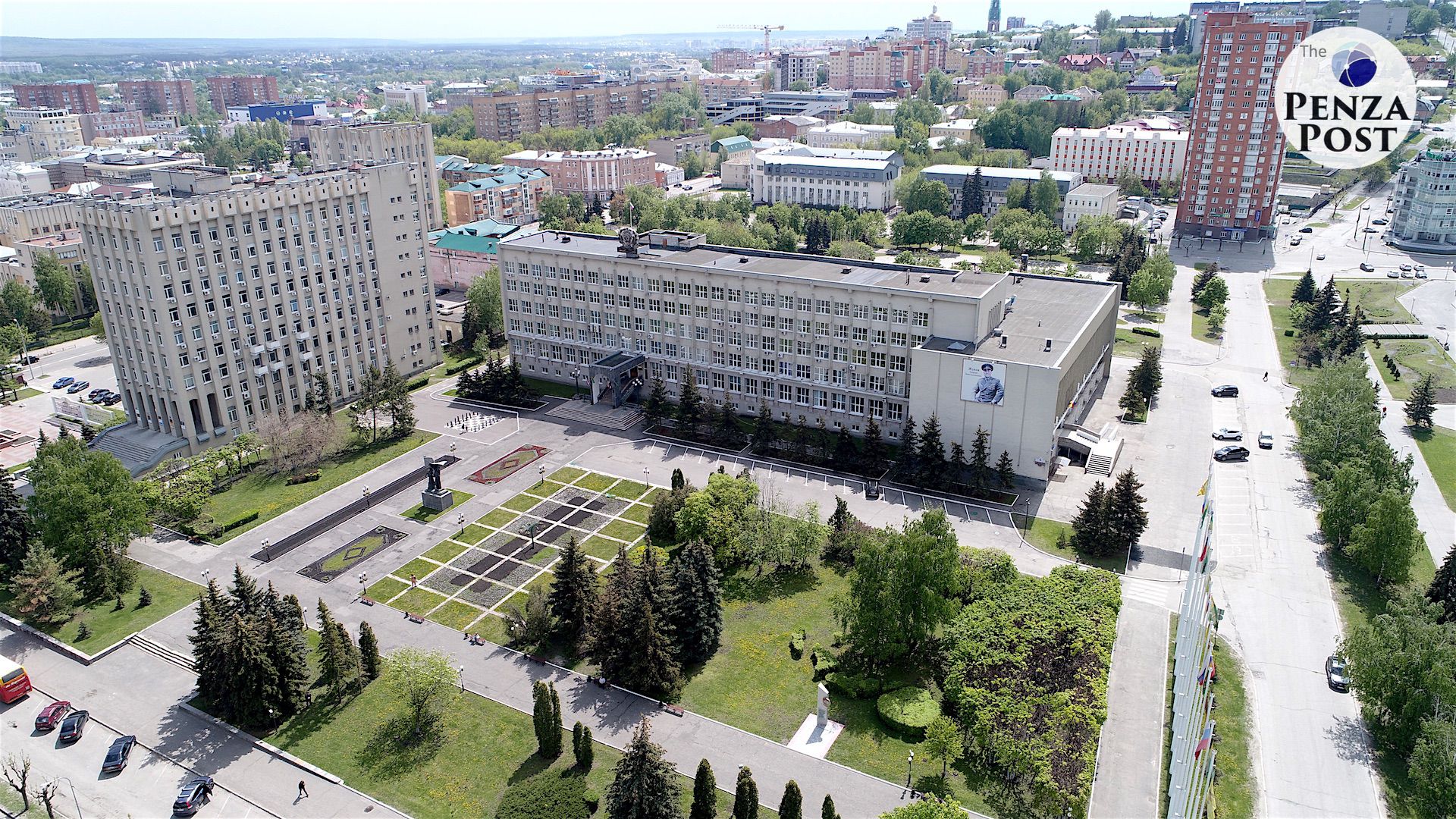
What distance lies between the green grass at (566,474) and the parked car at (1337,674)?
46885 millimetres

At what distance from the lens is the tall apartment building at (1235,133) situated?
12656 cm

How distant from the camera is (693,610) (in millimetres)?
45281

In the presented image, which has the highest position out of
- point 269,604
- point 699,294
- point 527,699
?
point 699,294

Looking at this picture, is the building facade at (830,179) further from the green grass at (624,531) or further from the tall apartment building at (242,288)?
the green grass at (624,531)

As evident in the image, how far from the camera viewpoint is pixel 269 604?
44.3 m

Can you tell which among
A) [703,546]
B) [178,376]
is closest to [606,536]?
[703,546]

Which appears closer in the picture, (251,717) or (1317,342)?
(251,717)

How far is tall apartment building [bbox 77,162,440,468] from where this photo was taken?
216ft

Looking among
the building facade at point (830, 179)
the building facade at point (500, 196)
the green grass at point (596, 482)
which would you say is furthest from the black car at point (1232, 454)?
the building facade at point (500, 196)

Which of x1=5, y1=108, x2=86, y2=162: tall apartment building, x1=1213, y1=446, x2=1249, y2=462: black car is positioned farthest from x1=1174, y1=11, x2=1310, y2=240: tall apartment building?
x1=5, y1=108, x2=86, y2=162: tall apartment building

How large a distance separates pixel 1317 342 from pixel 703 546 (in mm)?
74506

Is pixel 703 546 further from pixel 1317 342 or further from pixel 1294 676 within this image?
pixel 1317 342

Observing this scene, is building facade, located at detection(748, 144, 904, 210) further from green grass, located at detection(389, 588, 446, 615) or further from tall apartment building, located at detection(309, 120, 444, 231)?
green grass, located at detection(389, 588, 446, 615)

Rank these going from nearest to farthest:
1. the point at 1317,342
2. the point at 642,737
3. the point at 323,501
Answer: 1. the point at 642,737
2. the point at 323,501
3. the point at 1317,342
